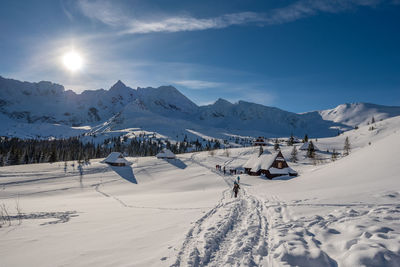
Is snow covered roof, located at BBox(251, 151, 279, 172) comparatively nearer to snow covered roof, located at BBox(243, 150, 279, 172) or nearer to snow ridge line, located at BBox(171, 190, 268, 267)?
snow covered roof, located at BBox(243, 150, 279, 172)

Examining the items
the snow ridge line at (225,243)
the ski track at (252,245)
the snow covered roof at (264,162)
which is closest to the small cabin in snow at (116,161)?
the snow covered roof at (264,162)

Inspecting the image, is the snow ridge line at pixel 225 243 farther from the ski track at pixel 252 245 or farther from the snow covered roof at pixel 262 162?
the snow covered roof at pixel 262 162

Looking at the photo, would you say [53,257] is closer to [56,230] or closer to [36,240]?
[36,240]

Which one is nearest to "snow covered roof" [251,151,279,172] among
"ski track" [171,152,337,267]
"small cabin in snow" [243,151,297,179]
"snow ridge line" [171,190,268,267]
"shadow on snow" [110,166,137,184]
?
"small cabin in snow" [243,151,297,179]

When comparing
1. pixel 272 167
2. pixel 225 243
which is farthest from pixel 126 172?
pixel 225 243

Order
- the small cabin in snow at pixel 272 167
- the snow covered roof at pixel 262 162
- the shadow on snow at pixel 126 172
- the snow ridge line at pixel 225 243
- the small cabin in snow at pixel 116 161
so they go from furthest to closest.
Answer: the small cabin in snow at pixel 116 161, the shadow on snow at pixel 126 172, the snow covered roof at pixel 262 162, the small cabin in snow at pixel 272 167, the snow ridge line at pixel 225 243

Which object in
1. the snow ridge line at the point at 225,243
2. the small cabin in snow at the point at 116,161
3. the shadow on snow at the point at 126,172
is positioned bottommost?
the shadow on snow at the point at 126,172

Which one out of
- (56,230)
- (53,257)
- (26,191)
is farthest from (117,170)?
(53,257)

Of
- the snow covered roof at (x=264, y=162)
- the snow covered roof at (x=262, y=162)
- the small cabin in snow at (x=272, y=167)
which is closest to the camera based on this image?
the small cabin in snow at (x=272, y=167)

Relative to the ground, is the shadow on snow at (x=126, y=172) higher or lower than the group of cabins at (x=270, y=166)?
lower

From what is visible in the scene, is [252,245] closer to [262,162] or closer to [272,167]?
[272,167]

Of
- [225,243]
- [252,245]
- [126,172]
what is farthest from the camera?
[126,172]

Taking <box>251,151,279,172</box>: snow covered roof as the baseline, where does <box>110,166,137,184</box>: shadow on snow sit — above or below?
below

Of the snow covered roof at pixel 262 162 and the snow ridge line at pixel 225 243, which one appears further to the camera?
the snow covered roof at pixel 262 162
